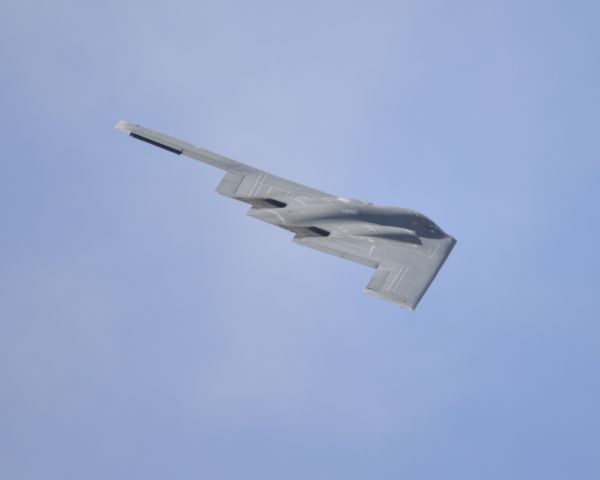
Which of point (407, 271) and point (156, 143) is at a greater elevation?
point (156, 143)

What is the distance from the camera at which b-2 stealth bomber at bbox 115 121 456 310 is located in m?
52.5

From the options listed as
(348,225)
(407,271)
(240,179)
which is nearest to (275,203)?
(240,179)

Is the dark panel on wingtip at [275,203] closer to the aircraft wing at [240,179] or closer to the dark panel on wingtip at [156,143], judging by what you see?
the aircraft wing at [240,179]

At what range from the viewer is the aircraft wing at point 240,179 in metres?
56.2

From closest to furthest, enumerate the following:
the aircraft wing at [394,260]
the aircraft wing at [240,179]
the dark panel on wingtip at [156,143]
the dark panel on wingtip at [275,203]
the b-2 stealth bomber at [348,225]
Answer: the aircraft wing at [394,260]
the b-2 stealth bomber at [348,225]
the dark panel on wingtip at [275,203]
the aircraft wing at [240,179]
the dark panel on wingtip at [156,143]

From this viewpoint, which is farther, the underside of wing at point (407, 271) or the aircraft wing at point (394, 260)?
the aircraft wing at point (394, 260)

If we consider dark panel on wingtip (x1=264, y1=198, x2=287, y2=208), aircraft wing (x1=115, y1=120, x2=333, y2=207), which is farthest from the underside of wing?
dark panel on wingtip (x1=264, y1=198, x2=287, y2=208)

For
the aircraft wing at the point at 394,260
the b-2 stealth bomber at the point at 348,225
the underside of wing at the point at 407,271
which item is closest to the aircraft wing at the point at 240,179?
the b-2 stealth bomber at the point at 348,225

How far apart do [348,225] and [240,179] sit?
5.72m

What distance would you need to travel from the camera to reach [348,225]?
54.8m

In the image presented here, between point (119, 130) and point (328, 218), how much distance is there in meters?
10.7

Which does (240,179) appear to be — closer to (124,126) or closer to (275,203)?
(275,203)

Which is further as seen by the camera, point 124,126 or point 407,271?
point 124,126

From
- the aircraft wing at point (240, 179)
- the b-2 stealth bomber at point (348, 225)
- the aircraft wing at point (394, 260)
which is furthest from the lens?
the aircraft wing at point (240, 179)
